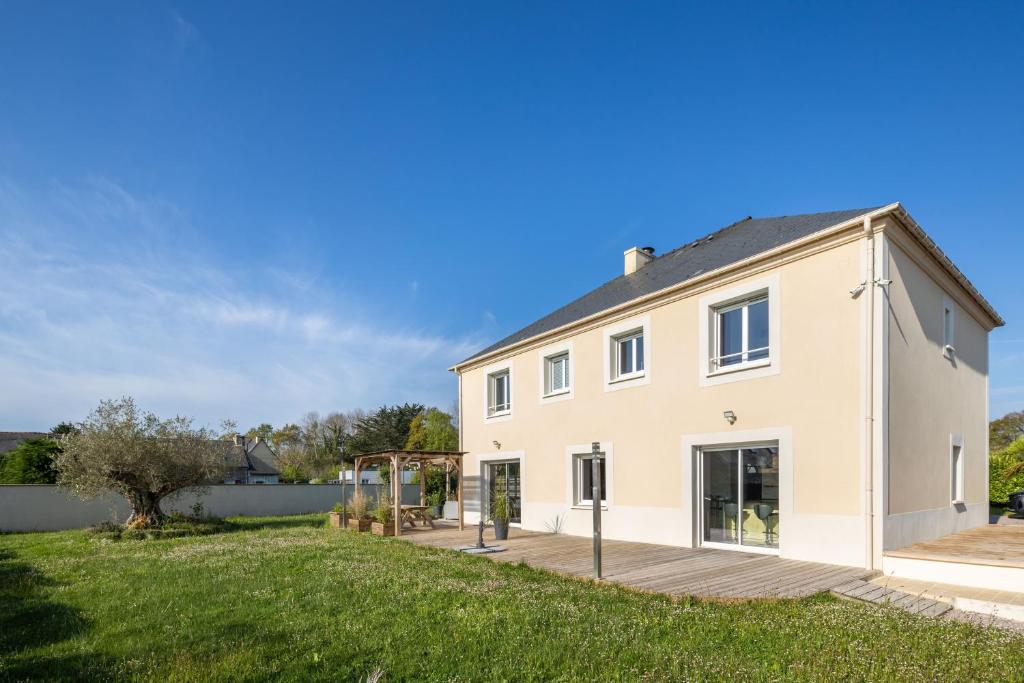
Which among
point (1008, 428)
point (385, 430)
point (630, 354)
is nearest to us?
point (630, 354)

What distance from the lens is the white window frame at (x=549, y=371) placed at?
14.6 m

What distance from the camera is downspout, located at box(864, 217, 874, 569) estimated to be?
8.34m

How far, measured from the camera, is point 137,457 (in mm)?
14781

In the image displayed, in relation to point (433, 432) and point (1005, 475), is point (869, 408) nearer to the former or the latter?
point (1005, 475)

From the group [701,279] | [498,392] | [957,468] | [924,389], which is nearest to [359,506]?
[498,392]

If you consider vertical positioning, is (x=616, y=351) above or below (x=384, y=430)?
above

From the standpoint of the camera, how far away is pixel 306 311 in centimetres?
1848

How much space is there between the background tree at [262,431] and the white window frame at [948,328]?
63.3 meters

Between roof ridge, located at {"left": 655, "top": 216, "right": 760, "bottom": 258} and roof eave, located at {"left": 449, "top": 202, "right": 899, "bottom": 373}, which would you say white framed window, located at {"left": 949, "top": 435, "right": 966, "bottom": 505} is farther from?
roof ridge, located at {"left": 655, "top": 216, "right": 760, "bottom": 258}

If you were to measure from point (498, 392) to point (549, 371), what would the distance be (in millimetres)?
2840

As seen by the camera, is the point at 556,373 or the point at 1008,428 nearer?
the point at 556,373

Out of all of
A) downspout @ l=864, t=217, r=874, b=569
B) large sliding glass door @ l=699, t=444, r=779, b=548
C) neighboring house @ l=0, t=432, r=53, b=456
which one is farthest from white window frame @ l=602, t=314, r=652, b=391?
neighboring house @ l=0, t=432, r=53, b=456

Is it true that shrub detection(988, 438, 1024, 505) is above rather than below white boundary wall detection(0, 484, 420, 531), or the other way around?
above

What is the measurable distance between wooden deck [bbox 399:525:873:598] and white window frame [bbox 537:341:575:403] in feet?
12.4
